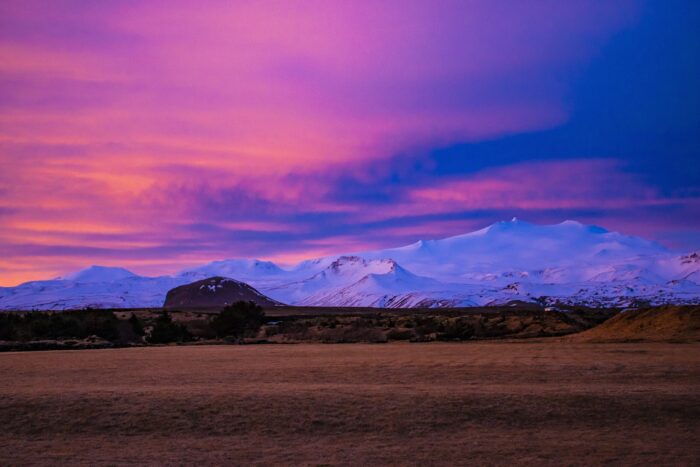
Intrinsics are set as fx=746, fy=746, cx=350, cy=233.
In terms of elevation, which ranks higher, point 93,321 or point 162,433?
point 93,321

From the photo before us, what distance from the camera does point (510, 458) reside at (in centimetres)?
1562

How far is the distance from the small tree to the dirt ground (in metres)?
40.7

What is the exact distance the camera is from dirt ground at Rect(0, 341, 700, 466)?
16.2 metres

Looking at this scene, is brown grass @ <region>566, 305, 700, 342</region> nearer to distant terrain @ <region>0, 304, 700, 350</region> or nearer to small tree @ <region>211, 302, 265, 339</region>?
distant terrain @ <region>0, 304, 700, 350</region>

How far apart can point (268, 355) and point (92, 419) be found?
58.5 feet

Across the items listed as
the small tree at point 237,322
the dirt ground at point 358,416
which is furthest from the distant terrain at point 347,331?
the dirt ground at point 358,416

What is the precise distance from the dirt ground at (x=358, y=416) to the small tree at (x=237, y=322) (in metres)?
40.7

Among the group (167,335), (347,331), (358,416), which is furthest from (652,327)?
(167,335)

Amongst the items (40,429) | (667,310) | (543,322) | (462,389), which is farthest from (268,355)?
(543,322)

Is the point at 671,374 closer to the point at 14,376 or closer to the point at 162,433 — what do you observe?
the point at 162,433

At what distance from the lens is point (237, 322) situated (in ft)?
232

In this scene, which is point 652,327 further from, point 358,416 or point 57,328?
point 57,328

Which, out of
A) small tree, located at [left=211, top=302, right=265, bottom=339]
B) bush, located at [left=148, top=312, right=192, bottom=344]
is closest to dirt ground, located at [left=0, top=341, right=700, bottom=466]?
bush, located at [left=148, top=312, right=192, bottom=344]

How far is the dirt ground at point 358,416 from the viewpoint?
1617cm
